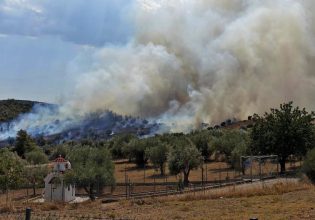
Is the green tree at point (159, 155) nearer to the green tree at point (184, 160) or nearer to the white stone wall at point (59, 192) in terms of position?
the green tree at point (184, 160)

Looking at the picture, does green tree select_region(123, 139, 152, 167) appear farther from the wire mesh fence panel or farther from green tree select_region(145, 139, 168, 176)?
the wire mesh fence panel

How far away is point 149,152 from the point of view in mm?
79562

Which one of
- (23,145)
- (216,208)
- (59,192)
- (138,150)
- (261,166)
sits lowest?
Answer: (216,208)

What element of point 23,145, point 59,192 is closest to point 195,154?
point 59,192

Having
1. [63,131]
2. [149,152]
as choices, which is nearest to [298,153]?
[149,152]

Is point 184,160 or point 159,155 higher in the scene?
point 159,155

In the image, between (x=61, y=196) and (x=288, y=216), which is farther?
(x=61, y=196)

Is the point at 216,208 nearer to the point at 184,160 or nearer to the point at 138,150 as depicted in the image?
the point at 184,160

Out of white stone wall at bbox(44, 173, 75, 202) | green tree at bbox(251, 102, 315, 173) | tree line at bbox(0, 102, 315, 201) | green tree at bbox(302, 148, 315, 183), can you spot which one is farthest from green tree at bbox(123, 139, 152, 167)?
green tree at bbox(302, 148, 315, 183)

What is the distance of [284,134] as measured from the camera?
5709 centimetres

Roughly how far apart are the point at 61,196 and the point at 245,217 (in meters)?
31.9

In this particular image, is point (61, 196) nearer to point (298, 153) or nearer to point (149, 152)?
point (298, 153)

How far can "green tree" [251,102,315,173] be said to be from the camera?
56875mm

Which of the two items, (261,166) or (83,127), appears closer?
(261,166)
